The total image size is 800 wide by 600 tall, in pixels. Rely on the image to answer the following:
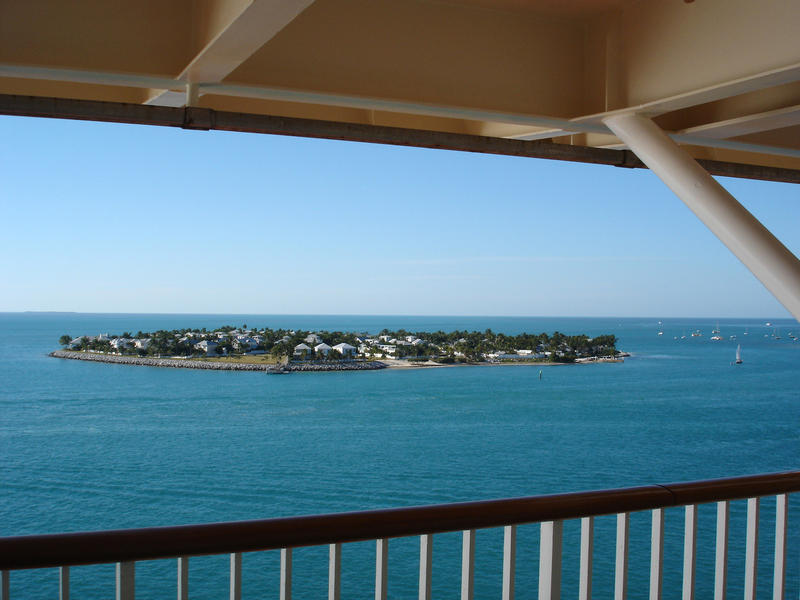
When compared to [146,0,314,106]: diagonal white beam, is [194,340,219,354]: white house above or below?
below

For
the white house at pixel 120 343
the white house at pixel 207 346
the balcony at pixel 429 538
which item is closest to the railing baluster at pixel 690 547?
the balcony at pixel 429 538

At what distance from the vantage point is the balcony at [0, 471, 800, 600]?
3.86 feet

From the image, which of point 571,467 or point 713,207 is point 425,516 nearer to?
point 713,207

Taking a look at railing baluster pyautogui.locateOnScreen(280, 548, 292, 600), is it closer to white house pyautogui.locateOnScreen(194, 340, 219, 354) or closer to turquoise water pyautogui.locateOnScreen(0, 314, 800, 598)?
turquoise water pyautogui.locateOnScreen(0, 314, 800, 598)

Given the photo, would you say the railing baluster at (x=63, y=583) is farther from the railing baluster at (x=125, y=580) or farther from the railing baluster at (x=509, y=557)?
the railing baluster at (x=509, y=557)

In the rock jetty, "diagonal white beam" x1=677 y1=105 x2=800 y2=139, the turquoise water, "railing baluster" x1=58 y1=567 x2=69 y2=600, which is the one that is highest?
"diagonal white beam" x1=677 y1=105 x2=800 y2=139

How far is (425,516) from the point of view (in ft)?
4.41

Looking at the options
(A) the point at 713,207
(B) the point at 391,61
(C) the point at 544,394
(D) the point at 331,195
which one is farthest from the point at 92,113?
(D) the point at 331,195

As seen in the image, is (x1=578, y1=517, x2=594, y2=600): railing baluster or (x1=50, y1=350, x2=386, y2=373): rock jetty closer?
(x1=578, y1=517, x2=594, y2=600): railing baluster

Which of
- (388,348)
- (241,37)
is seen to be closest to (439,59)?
(241,37)

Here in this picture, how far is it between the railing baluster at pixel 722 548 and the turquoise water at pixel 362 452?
70.2 feet

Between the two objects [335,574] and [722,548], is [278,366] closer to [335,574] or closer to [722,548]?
[722,548]

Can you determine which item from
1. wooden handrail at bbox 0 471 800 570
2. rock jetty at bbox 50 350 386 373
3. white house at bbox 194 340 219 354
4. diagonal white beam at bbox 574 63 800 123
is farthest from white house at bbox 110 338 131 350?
wooden handrail at bbox 0 471 800 570

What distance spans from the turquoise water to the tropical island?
447 centimetres
